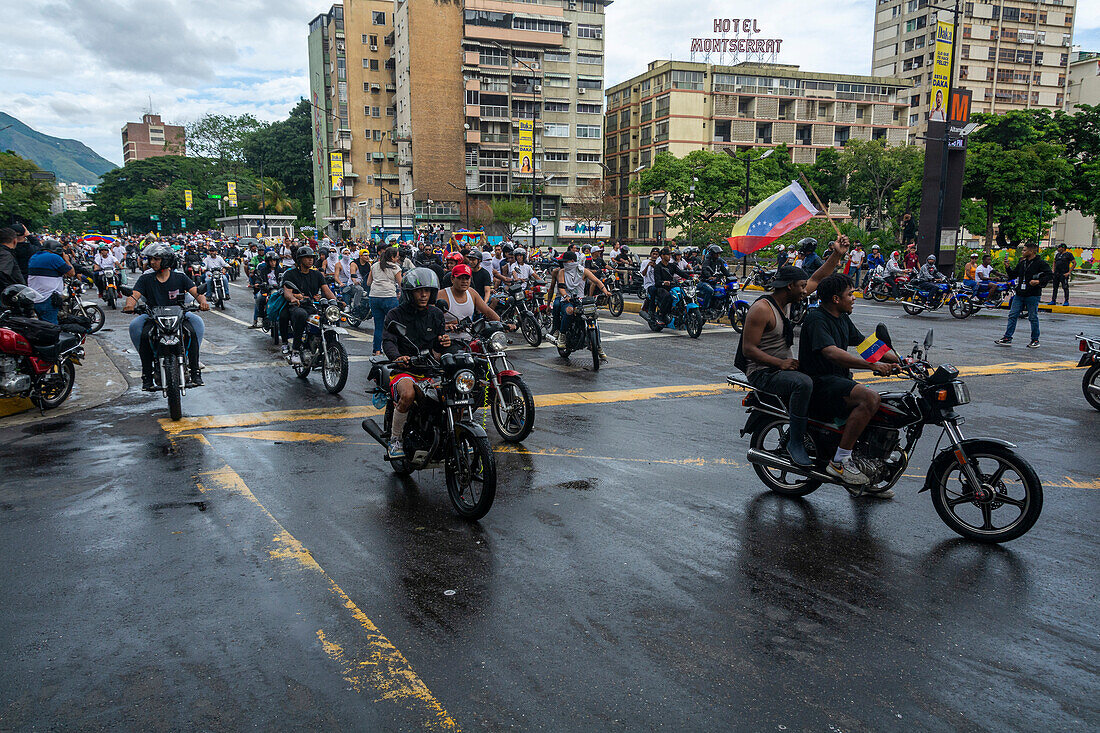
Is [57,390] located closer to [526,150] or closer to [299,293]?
[299,293]

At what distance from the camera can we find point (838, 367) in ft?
18.6

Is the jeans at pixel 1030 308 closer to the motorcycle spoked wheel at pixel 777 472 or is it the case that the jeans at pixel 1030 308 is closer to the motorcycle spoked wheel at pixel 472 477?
the motorcycle spoked wheel at pixel 777 472

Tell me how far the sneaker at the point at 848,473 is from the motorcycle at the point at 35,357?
28.7 ft

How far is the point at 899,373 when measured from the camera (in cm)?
534

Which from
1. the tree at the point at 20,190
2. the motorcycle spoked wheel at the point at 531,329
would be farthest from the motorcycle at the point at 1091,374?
the tree at the point at 20,190

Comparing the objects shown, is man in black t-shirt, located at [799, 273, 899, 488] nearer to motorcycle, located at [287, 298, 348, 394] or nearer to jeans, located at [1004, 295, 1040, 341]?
motorcycle, located at [287, 298, 348, 394]

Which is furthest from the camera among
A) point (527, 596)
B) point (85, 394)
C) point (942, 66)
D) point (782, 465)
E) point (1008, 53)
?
point (1008, 53)

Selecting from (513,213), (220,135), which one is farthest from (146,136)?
(513,213)

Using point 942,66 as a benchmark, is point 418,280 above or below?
below

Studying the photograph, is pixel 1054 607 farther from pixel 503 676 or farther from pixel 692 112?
pixel 692 112

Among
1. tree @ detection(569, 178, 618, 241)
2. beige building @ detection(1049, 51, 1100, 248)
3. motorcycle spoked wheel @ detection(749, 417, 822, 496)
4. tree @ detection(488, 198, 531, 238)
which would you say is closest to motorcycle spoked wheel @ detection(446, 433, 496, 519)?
motorcycle spoked wheel @ detection(749, 417, 822, 496)

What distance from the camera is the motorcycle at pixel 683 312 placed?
16.0 metres

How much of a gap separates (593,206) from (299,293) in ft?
216

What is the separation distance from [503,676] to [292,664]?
1.01 m
